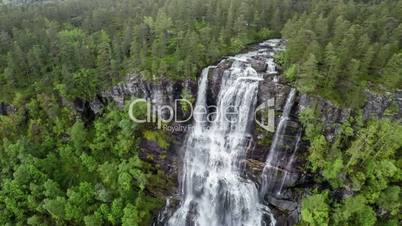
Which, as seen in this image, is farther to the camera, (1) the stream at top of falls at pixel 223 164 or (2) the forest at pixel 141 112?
(1) the stream at top of falls at pixel 223 164

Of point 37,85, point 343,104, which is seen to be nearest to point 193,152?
point 343,104

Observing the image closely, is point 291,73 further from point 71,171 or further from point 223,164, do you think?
point 71,171

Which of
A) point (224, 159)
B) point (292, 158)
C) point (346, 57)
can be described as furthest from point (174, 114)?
point (346, 57)

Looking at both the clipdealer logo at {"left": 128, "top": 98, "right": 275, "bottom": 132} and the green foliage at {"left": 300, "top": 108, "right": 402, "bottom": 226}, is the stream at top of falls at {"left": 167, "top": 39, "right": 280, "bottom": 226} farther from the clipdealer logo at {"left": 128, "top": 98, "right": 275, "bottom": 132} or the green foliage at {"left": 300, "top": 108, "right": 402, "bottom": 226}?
the green foliage at {"left": 300, "top": 108, "right": 402, "bottom": 226}

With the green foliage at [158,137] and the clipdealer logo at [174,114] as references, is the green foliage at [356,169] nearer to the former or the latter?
the clipdealer logo at [174,114]

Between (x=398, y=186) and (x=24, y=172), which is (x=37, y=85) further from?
(x=398, y=186)

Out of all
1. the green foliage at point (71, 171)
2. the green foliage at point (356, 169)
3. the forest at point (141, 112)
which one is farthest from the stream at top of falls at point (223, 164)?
the green foliage at point (356, 169)
